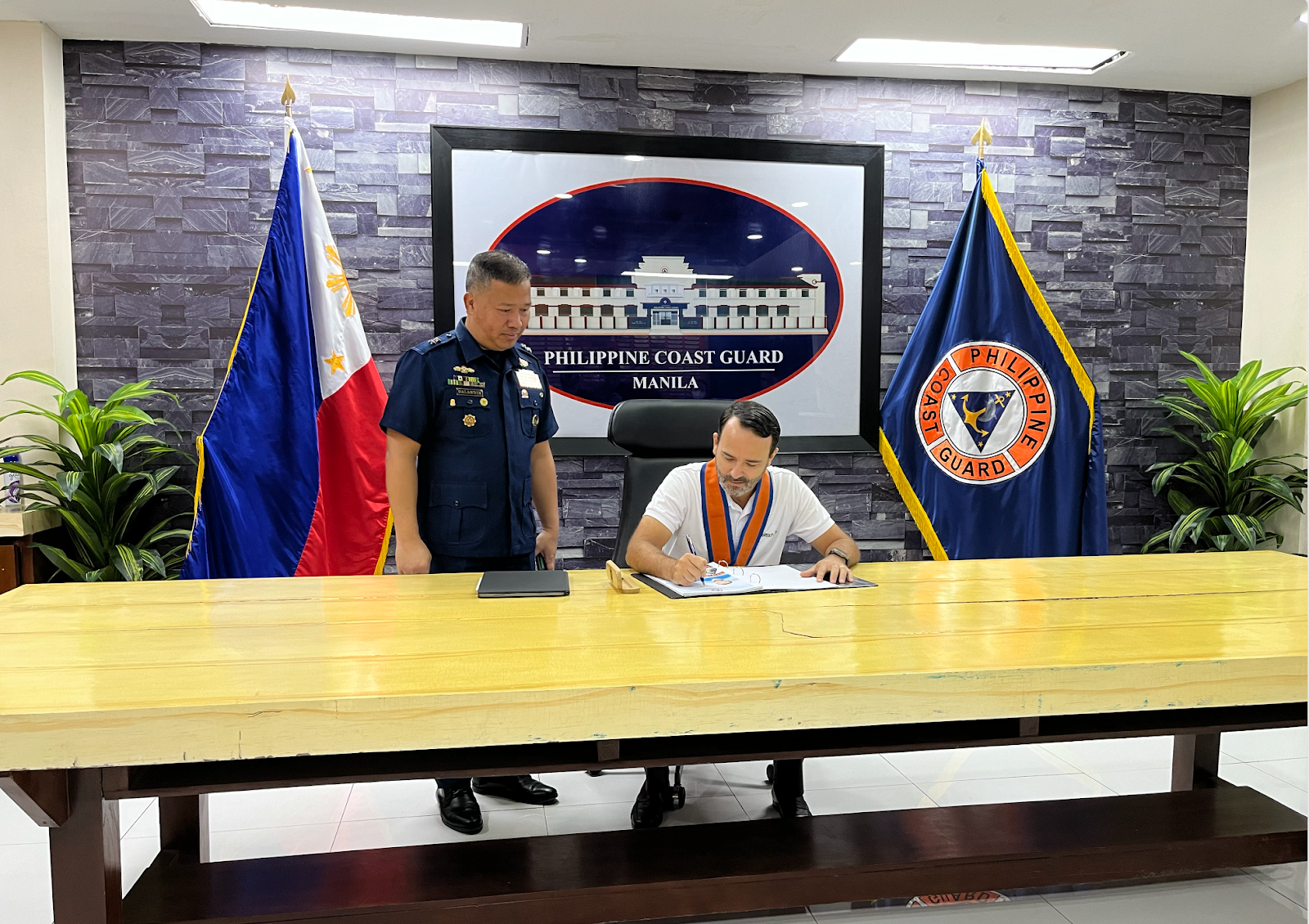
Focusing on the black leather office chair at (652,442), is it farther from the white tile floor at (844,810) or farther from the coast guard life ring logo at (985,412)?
the coast guard life ring logo at (985,412)

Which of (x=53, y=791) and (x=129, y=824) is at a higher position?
(x=53, y=791)

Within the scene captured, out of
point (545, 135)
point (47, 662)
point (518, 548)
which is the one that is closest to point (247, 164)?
point (545, 135)

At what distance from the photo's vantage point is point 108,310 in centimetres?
345

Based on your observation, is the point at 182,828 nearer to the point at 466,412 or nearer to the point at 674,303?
the point at 466,412

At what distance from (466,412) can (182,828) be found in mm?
1190

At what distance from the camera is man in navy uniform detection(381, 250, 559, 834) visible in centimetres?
237

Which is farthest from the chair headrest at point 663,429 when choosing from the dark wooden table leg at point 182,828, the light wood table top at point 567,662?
the dark wooden table leg at point 182,828

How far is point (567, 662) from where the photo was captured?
4.51ft

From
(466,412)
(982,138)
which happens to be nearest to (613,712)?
(466,412)

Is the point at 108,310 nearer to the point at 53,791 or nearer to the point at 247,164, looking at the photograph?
the point at 247,164

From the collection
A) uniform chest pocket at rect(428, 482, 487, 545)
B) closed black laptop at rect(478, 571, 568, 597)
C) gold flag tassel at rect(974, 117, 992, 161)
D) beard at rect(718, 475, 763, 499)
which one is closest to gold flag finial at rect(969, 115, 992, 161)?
gold flag tassel at rect(974, 117, 992, 161)

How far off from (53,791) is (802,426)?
312 cm

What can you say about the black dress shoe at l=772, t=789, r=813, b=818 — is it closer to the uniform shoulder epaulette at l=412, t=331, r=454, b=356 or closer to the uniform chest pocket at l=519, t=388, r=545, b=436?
the uniform chest pocket at l=519, t=388, r=545, b=436

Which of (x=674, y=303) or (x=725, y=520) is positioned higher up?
(x=674, y=303)
